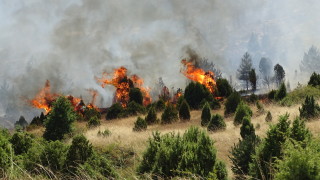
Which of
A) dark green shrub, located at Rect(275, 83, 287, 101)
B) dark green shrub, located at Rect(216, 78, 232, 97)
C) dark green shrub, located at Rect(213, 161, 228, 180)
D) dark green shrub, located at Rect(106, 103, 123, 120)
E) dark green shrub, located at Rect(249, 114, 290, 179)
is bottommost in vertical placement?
dark green shrub, located at Rect(213, 161, 228, 180)

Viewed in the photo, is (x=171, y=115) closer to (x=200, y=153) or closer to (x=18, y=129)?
(x=18, y=129)

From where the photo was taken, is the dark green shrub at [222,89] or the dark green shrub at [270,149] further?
the dark green shrub at [222,89]

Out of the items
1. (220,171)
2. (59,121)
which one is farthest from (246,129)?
(59,121)

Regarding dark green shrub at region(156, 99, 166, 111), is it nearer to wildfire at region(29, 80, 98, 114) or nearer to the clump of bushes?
wildfire at region(29, 80, 98, 114)

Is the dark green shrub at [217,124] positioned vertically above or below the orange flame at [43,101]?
below

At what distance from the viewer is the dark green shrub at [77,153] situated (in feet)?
28.4

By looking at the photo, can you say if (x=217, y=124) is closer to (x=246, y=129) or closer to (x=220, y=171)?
(x=246, y=129)

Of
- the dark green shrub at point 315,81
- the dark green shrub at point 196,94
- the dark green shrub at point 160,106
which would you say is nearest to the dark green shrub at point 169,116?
the dark green shrub at point 196,94

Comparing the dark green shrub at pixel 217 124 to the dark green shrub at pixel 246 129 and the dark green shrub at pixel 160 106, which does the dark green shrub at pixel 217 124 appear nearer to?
the dark green shrub at pixel 246 129

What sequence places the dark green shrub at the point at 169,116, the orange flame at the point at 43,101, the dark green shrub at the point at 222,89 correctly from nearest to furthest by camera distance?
the dark green shrub at the point at 169,116 < the dark green shrub at the point at 222,89 < the orange flame at the point at 43,101

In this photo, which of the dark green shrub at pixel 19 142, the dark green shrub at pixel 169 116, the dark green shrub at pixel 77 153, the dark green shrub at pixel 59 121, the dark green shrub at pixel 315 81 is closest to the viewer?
the dark green shrub at pixel 77 153

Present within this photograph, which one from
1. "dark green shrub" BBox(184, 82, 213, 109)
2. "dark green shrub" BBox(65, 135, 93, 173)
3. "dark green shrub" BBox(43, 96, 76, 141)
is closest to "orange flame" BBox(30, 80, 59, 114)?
"dark green shrub" BBox(184, 82, 213, 109)

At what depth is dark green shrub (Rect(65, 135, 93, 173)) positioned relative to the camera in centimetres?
865

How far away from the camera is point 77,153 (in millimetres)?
8703
